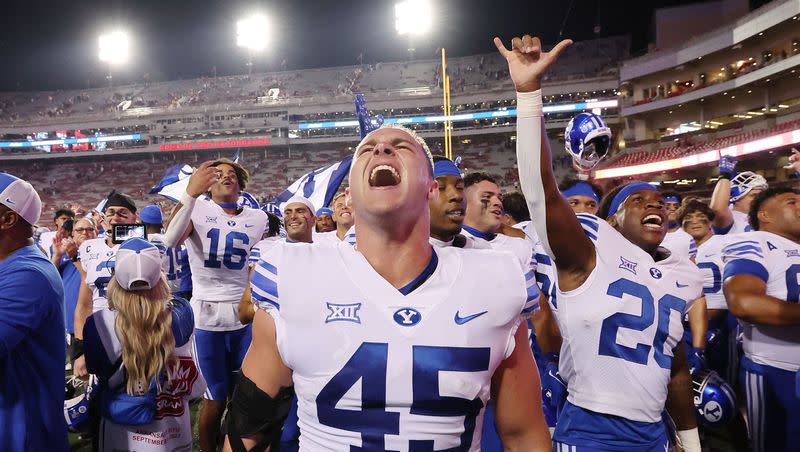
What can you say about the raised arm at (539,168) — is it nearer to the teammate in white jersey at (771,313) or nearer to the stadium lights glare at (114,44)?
the teammate in white jersey at (771,313)

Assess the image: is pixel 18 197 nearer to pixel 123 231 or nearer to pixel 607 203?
pixel 123 231

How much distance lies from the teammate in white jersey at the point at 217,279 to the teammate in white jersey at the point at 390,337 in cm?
313

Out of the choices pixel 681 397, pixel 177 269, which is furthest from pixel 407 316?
pixel 177 269

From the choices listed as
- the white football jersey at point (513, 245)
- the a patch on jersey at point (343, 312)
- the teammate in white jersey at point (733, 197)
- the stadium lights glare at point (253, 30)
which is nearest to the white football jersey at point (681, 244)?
the teammate in white jersey at point (733, 197)

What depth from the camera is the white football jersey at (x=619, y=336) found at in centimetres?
249

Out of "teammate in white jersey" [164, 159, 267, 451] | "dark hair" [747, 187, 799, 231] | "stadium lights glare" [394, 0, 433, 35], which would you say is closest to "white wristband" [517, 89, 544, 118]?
"dark hair" [747, 187, 799, 231]

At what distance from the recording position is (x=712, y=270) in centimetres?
511

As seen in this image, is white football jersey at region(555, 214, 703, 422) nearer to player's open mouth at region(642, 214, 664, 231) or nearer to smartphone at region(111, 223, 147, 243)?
player's open mouth at region(642, 214, 664, 231)

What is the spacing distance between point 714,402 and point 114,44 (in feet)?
138

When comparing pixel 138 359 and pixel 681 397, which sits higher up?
pixel 138 359

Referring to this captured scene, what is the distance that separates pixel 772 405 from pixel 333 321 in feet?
11.1

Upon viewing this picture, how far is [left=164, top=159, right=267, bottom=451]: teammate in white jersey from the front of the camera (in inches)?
178

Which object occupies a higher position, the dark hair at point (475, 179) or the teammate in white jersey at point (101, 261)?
the dark hair at point (475, 179)

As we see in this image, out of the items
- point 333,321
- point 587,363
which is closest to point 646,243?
point 587,363
